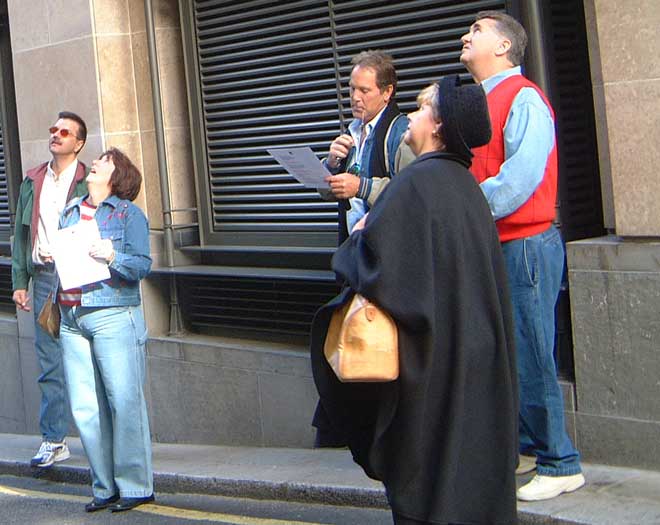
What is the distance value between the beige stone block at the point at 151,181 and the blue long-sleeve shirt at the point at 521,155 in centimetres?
440

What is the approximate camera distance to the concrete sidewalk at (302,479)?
5.63 m

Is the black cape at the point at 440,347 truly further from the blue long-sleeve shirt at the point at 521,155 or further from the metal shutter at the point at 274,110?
the metal shutter at the point at 274,110

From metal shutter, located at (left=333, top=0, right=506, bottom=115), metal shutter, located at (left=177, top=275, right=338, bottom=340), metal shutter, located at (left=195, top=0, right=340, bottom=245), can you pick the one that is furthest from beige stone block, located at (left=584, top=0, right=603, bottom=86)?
metal shutter, located at (left=177, top=275, right=338, bottom=340)

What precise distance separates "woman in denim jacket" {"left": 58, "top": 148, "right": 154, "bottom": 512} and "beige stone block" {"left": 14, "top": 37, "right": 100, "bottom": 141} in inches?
110

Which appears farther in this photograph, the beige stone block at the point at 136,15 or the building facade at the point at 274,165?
the beige stone block at the point at 136,15

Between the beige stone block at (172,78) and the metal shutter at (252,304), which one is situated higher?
the beige stone block at (172,78)

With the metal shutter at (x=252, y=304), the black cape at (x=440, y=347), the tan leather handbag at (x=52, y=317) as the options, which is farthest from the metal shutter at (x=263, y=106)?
the black cape at (x=440, y=347)

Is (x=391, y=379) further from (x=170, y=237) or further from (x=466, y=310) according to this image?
(x=170, y=237)

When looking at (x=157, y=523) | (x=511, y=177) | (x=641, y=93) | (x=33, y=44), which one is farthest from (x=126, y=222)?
(x=33, y=44)

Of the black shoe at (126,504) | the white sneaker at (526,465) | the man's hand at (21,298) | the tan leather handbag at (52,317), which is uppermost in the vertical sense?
the man's hand at (21,298)

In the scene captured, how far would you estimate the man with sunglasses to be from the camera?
8.00 meters

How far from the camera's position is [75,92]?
966 centimetres

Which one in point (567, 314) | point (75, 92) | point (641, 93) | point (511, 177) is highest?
point (75, 92)

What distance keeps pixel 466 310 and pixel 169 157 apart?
5735 mm
